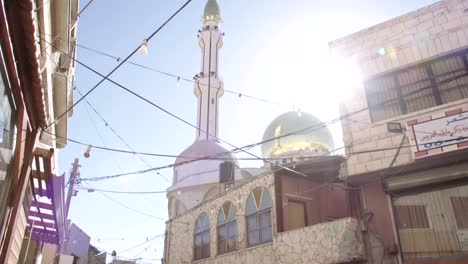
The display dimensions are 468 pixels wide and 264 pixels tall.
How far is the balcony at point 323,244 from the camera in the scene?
11.4 metres

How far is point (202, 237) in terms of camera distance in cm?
1850

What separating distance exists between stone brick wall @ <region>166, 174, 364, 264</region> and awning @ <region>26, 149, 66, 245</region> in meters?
7.54

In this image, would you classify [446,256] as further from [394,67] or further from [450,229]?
[394,67]

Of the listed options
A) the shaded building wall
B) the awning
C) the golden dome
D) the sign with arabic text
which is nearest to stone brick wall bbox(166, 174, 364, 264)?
the shaded building wall

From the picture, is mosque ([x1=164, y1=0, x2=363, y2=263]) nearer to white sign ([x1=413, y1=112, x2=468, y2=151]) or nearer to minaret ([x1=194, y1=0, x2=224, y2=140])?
white sign ([x1=413, y1=112, x2=468, y2=151])

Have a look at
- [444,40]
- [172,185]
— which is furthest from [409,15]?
[172,185]

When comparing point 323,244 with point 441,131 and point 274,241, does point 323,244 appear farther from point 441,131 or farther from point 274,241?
point 441,131

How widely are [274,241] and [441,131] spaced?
21.5 feet

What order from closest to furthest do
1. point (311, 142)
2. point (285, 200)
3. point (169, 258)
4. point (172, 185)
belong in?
point (285, 200) < point (169, 258) < point (311, 142) < point (172, 185)

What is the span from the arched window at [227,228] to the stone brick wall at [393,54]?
6.45 meters

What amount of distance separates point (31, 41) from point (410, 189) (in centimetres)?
1035

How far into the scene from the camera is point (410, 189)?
11164 mm

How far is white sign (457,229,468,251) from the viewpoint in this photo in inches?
392

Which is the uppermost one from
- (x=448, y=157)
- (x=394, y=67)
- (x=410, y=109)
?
(x=394, y=67)
